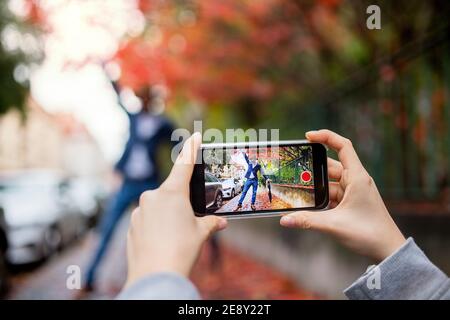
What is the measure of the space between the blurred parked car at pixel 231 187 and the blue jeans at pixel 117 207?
290cm

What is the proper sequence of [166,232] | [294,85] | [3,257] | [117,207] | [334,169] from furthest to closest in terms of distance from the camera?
[294,85] < [3,257] < [117,207] < [334,169] < [166,232]

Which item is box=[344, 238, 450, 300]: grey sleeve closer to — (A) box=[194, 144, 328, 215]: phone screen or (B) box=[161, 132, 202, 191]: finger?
(A) box=[194, 144, 328, 215]: phone screen

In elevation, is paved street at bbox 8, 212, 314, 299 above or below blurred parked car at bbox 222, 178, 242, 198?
below

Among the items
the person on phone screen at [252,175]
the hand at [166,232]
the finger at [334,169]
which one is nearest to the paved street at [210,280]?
the finger at [334,169]

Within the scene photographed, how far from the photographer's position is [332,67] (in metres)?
10.8

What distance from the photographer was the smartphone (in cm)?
147

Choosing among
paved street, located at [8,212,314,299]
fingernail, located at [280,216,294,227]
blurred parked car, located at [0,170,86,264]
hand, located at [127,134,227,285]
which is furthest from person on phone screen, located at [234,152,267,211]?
blurred parked car, located at [0,170,86,264]

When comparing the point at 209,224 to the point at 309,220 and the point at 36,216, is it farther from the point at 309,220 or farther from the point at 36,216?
the point at 36,216

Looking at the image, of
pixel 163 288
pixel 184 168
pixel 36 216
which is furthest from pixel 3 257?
pixel 163 288

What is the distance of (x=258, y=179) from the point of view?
61.4 inches

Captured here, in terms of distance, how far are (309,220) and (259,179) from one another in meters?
0.23

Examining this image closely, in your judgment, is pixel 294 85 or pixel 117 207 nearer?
pixel 117 207

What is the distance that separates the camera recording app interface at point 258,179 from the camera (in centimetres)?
149
